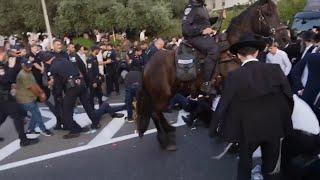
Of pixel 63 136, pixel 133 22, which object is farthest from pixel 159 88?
pixel 133 22

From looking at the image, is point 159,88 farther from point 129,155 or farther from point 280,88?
point 280,88

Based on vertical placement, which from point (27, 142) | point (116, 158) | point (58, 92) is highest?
point (58, 92)

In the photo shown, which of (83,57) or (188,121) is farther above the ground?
(83,57)

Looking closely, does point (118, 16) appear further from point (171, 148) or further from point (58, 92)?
point (171, 148)

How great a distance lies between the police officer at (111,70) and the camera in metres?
13.7

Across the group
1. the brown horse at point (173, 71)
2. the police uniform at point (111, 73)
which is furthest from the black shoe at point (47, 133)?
the police uniform at point (111, 73)

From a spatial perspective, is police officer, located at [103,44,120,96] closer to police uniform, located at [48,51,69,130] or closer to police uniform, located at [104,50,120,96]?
police uniform, located at [104,50,120,96]

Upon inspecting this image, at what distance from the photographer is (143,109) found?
802 cm

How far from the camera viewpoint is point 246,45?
15.2ft

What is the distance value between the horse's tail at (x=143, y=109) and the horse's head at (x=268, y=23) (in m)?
2.16

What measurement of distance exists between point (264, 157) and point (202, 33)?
3256mm

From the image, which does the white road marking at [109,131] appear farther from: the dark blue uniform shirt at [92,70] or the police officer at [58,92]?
the dark blue uniform shirt at [92,70]

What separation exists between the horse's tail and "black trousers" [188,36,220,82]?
1.08 metres

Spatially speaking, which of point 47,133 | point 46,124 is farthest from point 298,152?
point 46,124
